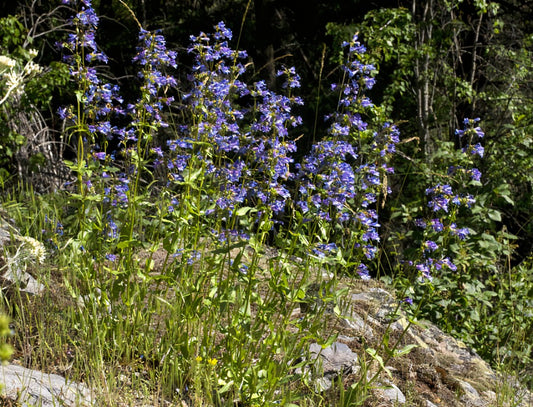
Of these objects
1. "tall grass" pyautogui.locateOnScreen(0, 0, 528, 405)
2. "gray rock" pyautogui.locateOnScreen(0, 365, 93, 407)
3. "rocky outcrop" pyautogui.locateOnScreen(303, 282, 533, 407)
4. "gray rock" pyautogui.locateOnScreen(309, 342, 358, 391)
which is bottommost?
"rocky outcrop" pyautogui.locateOnScreen(303, 282, 533, 407)

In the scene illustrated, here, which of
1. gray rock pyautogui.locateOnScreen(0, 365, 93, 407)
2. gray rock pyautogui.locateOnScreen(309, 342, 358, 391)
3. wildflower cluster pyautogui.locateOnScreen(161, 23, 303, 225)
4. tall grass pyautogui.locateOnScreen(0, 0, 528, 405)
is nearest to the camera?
gray rock pyautogui.locateOnScreen(0, 365, 93, 407)

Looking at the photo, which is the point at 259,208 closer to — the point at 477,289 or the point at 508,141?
the point at 477,289

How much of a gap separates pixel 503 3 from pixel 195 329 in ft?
28.4

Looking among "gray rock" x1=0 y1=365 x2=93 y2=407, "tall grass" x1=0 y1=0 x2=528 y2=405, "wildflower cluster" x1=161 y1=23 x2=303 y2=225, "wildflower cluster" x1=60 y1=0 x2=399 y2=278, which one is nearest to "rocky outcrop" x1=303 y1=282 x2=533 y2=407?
"tall grass" x1=0 y1=0 x2=528 y2=405

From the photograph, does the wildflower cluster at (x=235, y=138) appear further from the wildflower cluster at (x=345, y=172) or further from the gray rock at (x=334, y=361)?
the gray rock at (x=334, y=361)

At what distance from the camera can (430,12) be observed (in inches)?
308

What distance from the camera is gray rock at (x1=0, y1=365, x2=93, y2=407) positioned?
2.20 meters

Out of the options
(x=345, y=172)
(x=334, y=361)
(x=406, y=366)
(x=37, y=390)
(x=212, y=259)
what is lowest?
(x=406, y=366)

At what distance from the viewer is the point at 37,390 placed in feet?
7.62

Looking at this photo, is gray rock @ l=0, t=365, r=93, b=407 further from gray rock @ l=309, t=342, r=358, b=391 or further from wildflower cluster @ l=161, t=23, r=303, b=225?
gray rock @ l=309, t=342, r=358, b=391

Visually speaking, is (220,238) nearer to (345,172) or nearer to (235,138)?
(235,138)

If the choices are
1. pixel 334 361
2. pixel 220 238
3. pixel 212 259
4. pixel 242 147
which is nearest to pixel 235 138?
pixel 242 147

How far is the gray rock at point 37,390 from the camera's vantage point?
7.22ft

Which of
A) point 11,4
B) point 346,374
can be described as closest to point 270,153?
point 346,374
